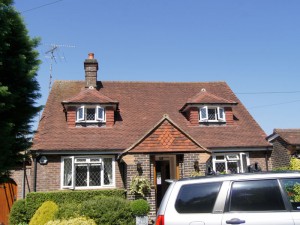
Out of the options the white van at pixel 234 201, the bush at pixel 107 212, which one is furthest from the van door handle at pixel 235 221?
the bush at pixel 107 212

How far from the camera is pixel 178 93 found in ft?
70.4

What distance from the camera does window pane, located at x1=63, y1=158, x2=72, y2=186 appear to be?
1566 centimetres

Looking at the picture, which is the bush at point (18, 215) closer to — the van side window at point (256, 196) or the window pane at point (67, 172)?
the window pane at point (67, 172)

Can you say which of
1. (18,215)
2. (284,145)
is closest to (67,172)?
(18,215)

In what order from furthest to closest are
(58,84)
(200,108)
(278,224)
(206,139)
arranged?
(58,84), (200,108), (206,139), (278,224)

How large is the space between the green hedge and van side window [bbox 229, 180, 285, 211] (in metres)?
9.88

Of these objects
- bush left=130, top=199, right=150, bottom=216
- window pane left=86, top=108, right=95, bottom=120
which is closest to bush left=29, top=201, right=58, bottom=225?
bush left=130, top=199, right=150, bottom=216

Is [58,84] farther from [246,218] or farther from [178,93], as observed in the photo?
[246,218]

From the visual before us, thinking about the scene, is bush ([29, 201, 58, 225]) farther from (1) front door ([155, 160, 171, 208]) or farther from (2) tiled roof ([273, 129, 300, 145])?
(2) tiled roof ([273, 129, 300, 145])

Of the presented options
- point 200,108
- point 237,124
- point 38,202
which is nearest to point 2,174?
point 38,202

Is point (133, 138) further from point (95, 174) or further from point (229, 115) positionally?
point (229, 115)

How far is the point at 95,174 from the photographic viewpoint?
52.4 feet

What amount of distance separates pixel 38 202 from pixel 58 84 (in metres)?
8.69

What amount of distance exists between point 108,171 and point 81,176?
52.2 inches
